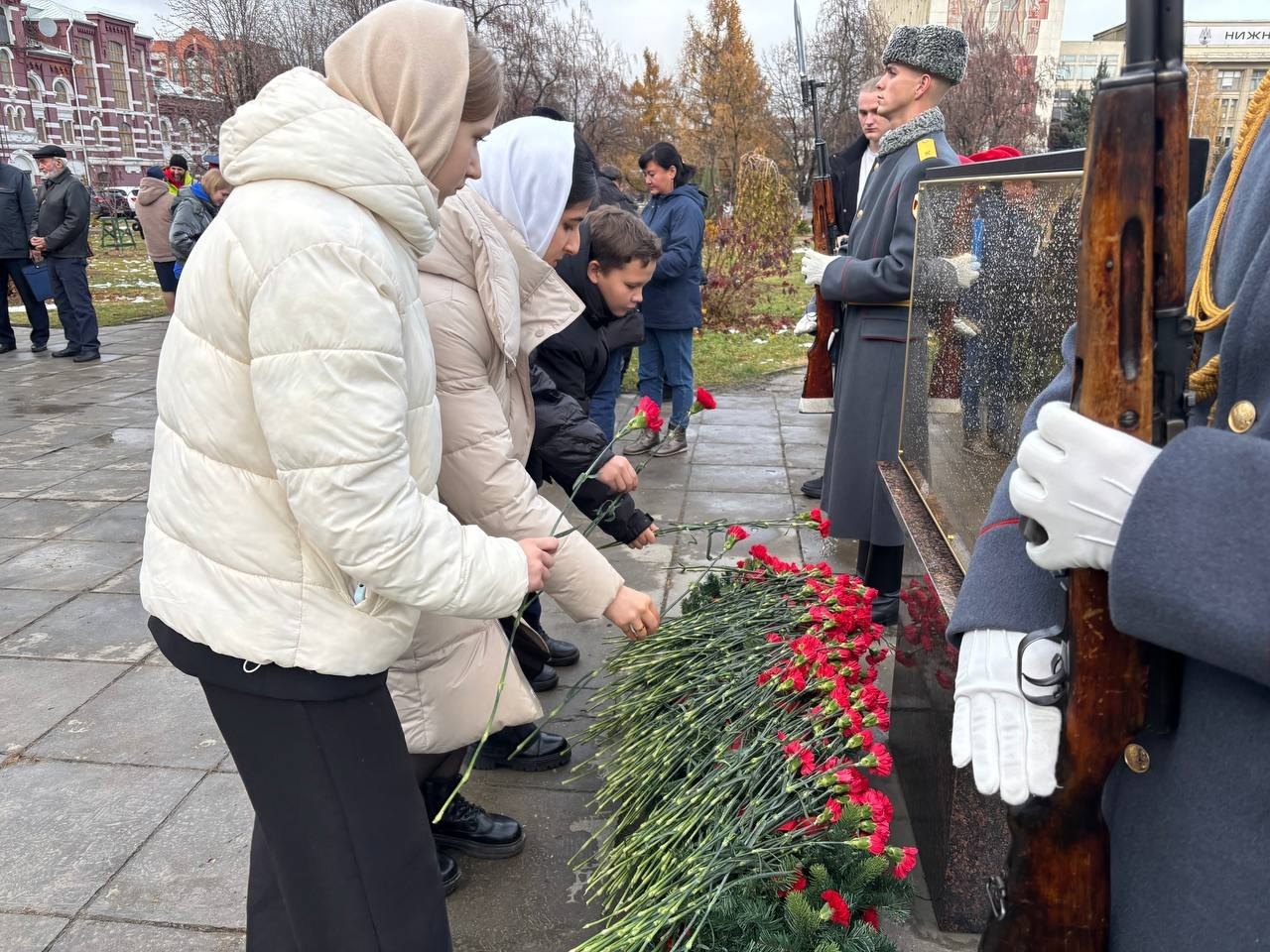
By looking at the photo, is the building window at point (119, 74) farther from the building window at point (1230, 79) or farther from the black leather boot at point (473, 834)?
the black leather boot at point (473, 834)

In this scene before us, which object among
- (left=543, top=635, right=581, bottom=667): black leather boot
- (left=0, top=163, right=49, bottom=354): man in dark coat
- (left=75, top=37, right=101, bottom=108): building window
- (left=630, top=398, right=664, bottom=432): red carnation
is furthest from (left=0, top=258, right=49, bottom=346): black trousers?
(left=75, top=37, right=101, bottom=108): building window

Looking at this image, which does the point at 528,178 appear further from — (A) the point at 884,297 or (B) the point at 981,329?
(A) the point at 884,297

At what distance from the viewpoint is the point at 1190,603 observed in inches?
33.6

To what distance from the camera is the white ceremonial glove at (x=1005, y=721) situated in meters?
1.10

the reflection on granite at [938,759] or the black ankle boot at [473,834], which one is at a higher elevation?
the reflection on granite at [938,759]

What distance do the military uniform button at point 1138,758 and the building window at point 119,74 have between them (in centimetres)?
6807

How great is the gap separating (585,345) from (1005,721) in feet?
7.63

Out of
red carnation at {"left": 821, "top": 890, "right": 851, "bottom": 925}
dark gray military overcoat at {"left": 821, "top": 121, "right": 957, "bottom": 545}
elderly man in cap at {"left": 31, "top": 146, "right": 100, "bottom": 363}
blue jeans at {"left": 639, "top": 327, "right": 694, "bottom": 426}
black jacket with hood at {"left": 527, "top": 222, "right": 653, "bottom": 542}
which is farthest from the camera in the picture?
elderly man in cap at {"left": 31, "top": 146, "right": 100, "bottom": 363}

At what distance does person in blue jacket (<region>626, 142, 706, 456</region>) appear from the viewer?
640 centimetres

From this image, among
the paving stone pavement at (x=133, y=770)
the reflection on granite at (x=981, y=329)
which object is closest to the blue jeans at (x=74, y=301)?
the paving stone pavement at (x=133, y=770)

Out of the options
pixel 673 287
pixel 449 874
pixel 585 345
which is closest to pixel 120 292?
pixel 673 287

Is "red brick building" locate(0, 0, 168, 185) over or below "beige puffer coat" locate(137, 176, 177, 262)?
over

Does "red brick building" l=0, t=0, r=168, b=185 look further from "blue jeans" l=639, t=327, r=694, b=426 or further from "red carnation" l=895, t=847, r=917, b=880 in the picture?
"red carnation" l=895, t=847, r=917, b=880

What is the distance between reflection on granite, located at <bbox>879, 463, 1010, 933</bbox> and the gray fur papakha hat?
6.14 feet
